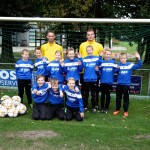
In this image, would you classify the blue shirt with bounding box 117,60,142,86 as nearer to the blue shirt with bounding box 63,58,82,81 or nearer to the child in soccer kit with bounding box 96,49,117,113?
the child in soccer kit with bounding box 96,49,117,113

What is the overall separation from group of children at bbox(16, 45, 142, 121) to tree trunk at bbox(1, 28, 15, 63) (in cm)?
360

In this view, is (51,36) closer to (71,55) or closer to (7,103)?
(71,55)

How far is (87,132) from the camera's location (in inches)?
229

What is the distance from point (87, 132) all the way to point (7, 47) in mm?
6167

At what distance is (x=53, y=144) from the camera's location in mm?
5215

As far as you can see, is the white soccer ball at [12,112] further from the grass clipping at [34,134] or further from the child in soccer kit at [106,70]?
the child in soccer kit at [106,70]

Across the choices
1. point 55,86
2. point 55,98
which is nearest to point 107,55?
point 55,86

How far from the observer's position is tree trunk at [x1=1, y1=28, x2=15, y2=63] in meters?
10.8

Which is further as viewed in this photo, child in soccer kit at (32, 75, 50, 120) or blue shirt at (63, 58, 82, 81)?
blue shirt at (63, 58, 82, 81)

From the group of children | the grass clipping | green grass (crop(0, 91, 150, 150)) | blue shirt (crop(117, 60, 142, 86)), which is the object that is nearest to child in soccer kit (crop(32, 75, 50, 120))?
the group of children

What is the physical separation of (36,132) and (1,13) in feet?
25.6

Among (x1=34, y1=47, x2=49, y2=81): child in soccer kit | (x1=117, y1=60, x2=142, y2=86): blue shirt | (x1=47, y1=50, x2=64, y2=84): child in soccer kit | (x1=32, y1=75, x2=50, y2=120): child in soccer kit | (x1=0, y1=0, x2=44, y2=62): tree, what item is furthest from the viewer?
(x1=0, y1=0, x2=44, y2=62): tree

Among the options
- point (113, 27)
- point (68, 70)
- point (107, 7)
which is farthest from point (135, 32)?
point (68, 70)

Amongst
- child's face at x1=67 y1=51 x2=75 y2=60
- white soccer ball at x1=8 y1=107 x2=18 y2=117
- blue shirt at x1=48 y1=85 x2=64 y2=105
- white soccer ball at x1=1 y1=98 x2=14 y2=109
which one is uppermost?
child's face at x1=67 y1=51 x2=75 y2=60
